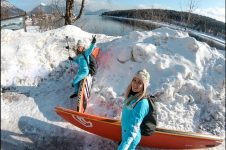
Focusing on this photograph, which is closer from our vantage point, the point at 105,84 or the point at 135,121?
the point at 135,121

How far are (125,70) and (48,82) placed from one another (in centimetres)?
182

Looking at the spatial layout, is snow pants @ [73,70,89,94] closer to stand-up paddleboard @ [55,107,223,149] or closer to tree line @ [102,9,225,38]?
stand-up paddleboard @ [55,107,223,149]

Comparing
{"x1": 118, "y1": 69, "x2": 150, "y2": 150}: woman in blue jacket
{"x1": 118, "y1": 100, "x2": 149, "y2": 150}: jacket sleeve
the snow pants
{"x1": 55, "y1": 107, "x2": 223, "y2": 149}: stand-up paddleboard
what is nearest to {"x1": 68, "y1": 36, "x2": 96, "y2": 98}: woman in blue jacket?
the snow pants

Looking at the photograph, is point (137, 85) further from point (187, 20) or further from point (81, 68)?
point (187, 20)

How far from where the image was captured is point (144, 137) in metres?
5.51

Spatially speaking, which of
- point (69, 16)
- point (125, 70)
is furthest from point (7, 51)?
point (69, 16)

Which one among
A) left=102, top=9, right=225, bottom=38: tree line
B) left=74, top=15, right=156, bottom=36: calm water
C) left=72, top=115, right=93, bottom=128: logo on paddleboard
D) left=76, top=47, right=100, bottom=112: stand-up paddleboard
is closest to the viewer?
left=72, top=115, right=93, bottom=128: logo on paddleboard

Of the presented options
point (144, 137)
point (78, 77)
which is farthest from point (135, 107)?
point (78, 77)

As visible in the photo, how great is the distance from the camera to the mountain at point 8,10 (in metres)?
6.41

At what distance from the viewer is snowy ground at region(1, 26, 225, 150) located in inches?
233

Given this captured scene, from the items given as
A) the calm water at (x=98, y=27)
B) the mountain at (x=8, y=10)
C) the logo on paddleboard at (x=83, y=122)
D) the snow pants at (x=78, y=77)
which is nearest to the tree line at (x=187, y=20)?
the calm water at (x=98, y=27)

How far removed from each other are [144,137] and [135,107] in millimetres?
1483

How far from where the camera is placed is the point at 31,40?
7.93 m

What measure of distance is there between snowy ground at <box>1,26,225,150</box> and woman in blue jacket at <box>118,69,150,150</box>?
5.18 feet
